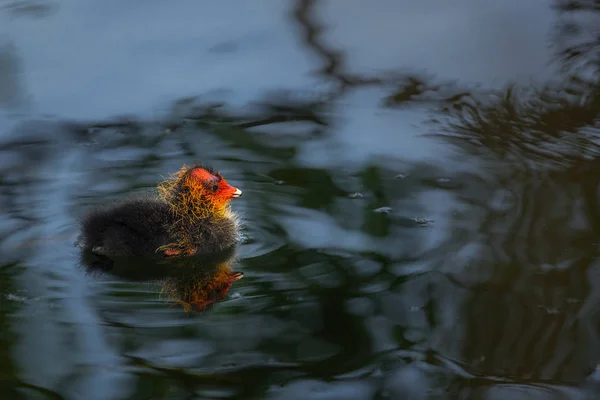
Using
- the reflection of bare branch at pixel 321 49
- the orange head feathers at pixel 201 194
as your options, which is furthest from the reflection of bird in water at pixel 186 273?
the reflection of bare branch at pixel 321 49

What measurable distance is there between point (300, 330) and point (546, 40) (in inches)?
136

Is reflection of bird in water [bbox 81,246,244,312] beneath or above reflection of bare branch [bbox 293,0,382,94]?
beneath

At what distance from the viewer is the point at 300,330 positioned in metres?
3.42

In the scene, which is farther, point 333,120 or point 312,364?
point 333,120

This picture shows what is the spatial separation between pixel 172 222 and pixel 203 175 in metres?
0.30

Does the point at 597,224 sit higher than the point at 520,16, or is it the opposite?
the point at 520,16

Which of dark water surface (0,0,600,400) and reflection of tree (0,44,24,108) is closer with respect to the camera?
dark water surface (0,0,600,400)

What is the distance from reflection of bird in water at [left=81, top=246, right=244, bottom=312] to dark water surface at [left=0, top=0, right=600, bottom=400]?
0.21ft

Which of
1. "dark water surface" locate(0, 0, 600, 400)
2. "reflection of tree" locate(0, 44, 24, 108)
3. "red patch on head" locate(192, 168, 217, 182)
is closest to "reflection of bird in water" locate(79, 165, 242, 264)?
"red patch on head" locate(192, 168, 217, 182)

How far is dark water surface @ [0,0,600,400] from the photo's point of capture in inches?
127

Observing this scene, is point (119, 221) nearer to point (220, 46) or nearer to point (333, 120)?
point (333, 120)

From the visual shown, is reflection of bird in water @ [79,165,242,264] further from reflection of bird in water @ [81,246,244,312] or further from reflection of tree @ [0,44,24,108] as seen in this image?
reflection of tree @ [0,44,24,108]

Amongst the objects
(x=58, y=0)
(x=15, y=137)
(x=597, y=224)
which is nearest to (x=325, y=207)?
(x=597, y=224)

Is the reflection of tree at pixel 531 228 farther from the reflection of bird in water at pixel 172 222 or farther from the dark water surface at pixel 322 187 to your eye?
the reflection of bird in water at pixel 172 222
